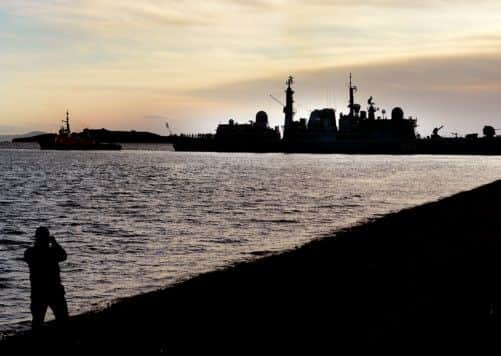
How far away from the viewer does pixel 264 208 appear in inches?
1886

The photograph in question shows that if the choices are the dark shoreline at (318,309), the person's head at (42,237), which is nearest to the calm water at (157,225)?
the dark shoreline at (318,309)

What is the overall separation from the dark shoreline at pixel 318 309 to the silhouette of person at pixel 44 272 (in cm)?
66

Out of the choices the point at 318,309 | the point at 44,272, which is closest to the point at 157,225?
the point at 318,309

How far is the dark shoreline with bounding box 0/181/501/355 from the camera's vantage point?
1042 centimetres

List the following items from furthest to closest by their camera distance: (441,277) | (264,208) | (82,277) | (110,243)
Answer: (264,208) → (110,243) → (82,277) → (441,277)

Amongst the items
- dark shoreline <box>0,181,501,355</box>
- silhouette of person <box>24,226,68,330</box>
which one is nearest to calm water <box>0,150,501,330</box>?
dark shoreline <box>0,181,501,355</box>

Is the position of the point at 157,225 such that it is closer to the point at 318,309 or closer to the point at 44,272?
the point at 318,309

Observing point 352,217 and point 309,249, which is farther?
point 352,217

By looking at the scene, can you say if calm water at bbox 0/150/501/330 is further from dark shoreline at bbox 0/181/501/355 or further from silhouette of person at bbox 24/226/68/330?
silhouette of person at bbox 24/226/68/330

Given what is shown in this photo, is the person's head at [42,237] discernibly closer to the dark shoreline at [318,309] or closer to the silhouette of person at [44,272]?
the silhouette of person at [44,272]

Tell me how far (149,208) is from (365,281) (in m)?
33.7

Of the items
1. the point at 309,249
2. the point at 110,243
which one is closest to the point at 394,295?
the point at 309,249

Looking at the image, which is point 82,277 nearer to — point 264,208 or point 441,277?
point 441,277

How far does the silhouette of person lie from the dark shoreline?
0.66 metres
